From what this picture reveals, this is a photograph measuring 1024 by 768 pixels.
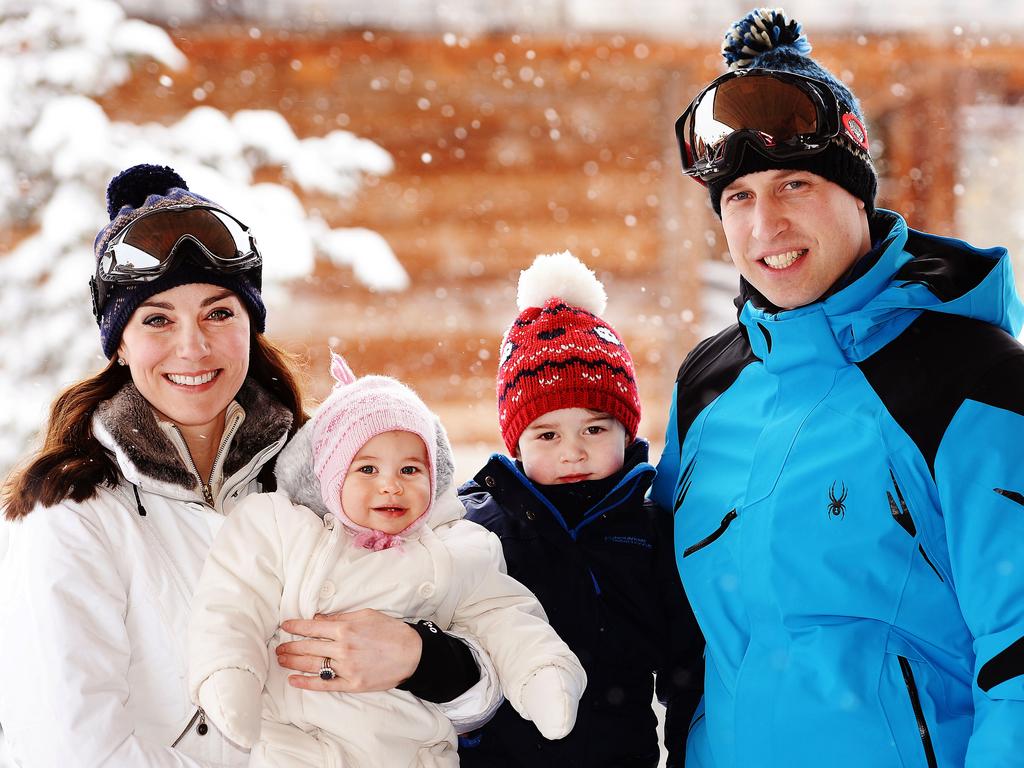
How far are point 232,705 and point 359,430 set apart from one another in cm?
65

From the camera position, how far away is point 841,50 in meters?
5.89

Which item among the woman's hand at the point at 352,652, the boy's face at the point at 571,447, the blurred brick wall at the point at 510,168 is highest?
the blurred brick wall at the point at 510,168

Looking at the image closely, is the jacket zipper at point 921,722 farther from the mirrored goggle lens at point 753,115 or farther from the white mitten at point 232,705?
the white mitten at point 232,705

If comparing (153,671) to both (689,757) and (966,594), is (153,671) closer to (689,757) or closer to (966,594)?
(689,757)

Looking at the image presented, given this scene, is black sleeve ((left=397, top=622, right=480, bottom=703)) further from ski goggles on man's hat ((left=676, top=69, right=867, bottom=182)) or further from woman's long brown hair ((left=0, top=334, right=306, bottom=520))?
ski goggles on man's hat ((left=676, top=69, right=867, bottom=182))

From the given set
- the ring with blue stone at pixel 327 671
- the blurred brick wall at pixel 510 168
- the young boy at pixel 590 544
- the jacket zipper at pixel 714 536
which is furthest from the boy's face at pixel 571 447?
the blurred brick wall at pixel 510 168

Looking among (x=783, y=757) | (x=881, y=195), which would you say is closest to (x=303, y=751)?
(x=783, y=757)

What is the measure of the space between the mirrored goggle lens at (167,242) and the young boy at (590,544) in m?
0.81

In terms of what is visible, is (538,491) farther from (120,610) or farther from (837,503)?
(120,610)

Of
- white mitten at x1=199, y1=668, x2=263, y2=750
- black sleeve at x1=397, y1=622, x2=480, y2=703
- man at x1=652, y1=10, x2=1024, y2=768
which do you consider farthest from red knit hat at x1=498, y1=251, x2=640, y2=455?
white mitten at x1=199, y1=668, x2=263, y2=750

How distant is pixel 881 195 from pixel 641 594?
5076 millimetres

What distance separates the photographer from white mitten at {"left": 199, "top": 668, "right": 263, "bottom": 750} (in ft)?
6.13

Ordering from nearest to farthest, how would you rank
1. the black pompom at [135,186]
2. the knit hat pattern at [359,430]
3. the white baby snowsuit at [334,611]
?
the white baby snowsuit at [334,611] < the knit hat pattern at [359,430] < the black pompom at [135,186]

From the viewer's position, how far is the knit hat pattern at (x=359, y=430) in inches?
86.0
